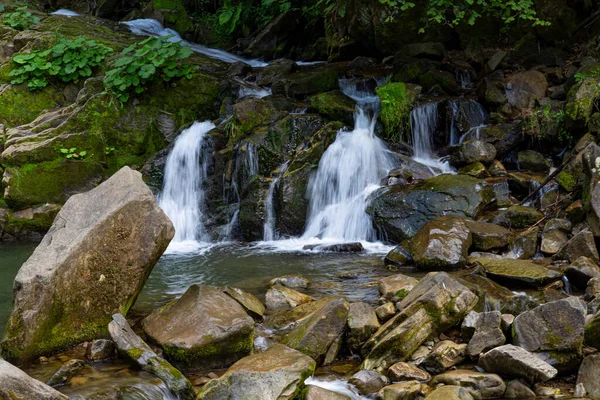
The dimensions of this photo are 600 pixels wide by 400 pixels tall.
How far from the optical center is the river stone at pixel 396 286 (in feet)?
20.0

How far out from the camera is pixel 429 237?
7.64 m

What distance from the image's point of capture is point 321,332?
5.02 metres

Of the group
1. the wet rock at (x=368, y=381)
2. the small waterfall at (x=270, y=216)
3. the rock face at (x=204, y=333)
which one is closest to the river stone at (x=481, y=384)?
the wet rock at (x=368, y=381)

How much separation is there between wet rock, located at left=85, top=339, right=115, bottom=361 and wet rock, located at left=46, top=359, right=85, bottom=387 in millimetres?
176

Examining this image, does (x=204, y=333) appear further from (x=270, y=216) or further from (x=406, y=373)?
(x=270, y=216)

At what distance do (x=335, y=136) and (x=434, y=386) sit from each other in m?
7.25

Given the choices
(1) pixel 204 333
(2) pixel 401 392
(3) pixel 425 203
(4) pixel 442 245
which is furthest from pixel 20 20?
(2) pixel 401 392

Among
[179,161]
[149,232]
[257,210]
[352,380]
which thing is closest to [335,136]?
[257,210]

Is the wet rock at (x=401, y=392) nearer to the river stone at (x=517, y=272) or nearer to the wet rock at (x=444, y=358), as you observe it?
the wet rock at (x=444, y=358)

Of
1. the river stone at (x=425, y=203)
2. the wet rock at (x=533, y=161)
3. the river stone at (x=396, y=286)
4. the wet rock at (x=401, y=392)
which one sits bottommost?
the wet rock at (x=401, y=392)

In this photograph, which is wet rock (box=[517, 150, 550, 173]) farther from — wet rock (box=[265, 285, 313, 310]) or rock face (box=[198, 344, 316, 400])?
rock face (box=[198, 344, 316, 400])

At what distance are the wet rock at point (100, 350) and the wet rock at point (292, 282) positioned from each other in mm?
2570

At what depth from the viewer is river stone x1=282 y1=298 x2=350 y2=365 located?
16.1ft

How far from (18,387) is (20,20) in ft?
45.7
